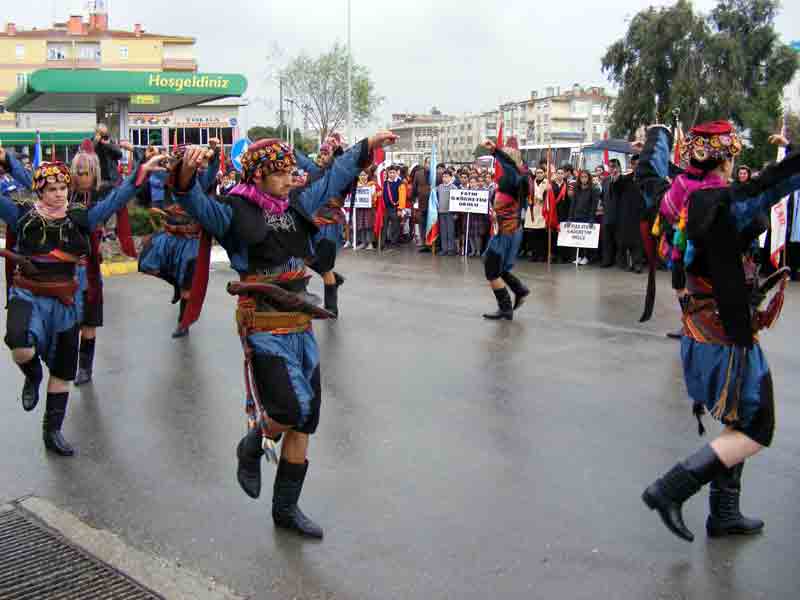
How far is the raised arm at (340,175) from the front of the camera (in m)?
4.42

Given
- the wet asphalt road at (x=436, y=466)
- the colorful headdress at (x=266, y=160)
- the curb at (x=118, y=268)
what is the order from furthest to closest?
1. the curb at (x=118, y=268)
2. the colorful headdress at (x=266, y=160)
3. the wet asphalt road at (x=436, y=466)

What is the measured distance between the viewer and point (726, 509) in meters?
4.20

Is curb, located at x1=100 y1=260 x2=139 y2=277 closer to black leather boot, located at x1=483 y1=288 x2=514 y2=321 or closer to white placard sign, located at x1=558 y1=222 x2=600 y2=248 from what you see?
black leather boot, located at x1=483 y1=288 x2=514 y2=321

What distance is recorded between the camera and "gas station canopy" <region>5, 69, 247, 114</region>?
76.4ft

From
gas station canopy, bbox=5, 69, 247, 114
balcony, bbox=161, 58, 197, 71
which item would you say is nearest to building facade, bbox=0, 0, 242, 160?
balcony, bbox=161, 58, 197, 71

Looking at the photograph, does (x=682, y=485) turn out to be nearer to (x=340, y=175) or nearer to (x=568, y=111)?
(x=340, y=175)

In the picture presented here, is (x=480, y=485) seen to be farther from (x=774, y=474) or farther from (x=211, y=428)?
(x=211, y=428)

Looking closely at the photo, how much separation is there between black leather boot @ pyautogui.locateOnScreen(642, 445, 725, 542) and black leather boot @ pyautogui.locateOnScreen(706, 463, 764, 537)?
0.20m

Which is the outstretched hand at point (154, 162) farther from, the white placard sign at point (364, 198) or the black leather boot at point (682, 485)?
the white placard sign at point (364, 198)

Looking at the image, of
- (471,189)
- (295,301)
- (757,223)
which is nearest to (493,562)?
(295,301)

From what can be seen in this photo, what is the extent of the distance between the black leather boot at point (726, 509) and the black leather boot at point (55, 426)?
151 inches

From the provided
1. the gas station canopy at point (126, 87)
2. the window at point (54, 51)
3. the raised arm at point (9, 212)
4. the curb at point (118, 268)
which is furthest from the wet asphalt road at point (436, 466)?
the window at point (54, 51)

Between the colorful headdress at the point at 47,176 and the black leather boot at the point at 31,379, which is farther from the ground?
the colorful headdress at the point at 47,176

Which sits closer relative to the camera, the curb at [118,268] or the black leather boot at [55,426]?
the black leather boot at [55,426]
